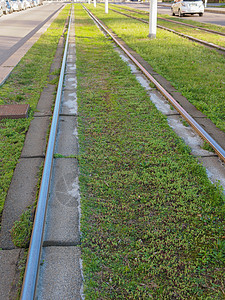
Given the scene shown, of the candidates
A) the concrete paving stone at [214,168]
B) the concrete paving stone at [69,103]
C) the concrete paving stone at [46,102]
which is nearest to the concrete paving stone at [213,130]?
the concrete paving stone at [214,168]

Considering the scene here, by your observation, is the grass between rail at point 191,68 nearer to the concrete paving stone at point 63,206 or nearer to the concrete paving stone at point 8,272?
the concrete paving stone at point 63,206

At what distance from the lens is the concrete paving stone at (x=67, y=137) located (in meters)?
4.29

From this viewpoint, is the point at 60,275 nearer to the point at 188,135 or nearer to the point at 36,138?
the point at 36,138

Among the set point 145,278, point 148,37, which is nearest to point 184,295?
point 145,278

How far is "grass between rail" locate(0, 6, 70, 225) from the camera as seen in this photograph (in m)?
3.99

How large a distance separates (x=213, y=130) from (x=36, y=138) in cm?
274

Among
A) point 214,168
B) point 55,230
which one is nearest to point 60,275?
point 55,230

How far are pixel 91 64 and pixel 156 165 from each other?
6372 mm

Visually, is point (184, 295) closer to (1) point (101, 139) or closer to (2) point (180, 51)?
(1) point (101, 139)

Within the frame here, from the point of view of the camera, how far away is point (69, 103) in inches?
243

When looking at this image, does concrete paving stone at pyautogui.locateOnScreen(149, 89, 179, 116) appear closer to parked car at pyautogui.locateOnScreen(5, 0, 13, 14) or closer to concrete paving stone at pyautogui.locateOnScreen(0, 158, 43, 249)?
concrete paving stone at pyautogui.locateOnScreen(0, 158, 43, 249)

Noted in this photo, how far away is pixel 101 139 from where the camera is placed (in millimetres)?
4574

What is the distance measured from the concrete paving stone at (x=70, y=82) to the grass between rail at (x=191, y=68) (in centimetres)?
231

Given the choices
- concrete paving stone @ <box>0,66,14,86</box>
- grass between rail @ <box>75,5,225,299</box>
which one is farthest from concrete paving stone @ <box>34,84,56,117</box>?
concrete paving stone @ <box>0,66,14,86</box>
